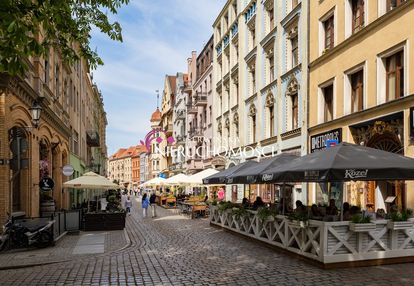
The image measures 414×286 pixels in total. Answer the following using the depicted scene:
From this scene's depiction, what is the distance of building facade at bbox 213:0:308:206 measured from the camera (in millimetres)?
22219

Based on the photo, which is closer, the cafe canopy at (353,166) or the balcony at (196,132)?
the cafe canopy at (353,166)

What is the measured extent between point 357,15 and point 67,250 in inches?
521

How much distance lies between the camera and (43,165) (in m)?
20.0

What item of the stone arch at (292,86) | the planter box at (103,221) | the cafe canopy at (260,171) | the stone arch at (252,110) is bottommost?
the planter box at (103,221)

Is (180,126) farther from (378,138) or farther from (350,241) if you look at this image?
(350,241)

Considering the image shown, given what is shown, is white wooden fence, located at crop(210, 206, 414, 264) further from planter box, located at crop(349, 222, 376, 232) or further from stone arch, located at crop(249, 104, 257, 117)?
stone arch, located at crop(249, 104, 257, 117)

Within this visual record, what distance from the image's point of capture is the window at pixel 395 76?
14555mm

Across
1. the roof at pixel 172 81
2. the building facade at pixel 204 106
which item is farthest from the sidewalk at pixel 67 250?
the roof at pixel 172 81

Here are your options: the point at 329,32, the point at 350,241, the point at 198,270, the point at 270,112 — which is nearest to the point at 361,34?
the point at 329,32

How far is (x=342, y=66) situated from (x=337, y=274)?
10.7 meters

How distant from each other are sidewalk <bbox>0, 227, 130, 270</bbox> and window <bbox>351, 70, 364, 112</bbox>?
9.71m

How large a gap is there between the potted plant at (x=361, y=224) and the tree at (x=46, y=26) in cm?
610

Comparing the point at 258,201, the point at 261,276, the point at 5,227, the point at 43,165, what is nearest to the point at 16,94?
the point at 5,227

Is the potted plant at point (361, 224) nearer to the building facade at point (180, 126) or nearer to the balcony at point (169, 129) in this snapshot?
the building facade at point (180, 126)
